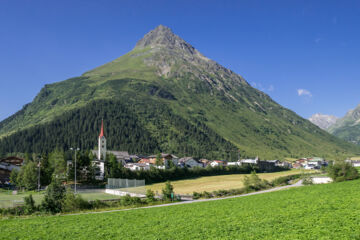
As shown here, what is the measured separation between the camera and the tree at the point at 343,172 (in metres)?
63.7

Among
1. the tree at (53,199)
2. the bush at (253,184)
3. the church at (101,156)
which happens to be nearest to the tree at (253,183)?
the bush at (253,184)

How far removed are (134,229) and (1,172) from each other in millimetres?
100319

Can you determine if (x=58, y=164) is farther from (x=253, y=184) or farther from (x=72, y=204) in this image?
(x=253, y=184)

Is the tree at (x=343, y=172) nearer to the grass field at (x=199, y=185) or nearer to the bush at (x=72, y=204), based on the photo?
the grass field at (x=199, y=185)

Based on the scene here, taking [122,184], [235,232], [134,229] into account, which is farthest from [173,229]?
[122,184]

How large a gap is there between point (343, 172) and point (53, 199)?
2372 inches

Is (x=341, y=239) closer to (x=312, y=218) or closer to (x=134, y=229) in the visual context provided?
(x=312, y=218)

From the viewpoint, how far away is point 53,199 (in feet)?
127

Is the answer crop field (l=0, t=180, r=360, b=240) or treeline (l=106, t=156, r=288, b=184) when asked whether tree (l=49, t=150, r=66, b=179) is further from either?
crop field (l=0, t=180, r=360, b=240)

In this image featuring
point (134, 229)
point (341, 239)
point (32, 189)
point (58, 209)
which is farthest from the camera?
point (32, 189)

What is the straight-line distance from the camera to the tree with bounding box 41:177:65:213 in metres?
38.3

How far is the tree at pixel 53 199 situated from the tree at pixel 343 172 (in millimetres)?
Answer: 58040

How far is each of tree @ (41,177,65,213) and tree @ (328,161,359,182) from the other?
58.0m

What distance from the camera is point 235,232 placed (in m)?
20.1
